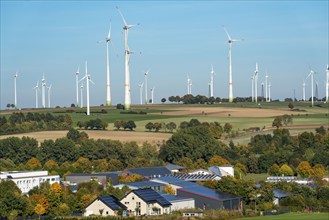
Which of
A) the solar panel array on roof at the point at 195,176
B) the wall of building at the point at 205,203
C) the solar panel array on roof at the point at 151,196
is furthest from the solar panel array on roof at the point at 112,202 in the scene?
the solar panel array on roof at the point at 195,176

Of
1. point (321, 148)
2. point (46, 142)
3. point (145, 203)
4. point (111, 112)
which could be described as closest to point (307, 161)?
point (321, 148)

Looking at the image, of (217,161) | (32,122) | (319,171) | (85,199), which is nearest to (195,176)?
(319,171)

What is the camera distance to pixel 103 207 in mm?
62344

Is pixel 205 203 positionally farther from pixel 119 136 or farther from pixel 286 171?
pixel 119 136

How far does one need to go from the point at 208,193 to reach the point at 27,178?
17.0 meters

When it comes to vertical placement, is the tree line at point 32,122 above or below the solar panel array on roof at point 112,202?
above

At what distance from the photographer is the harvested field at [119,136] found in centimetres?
11150

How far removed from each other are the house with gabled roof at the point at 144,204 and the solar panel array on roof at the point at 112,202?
0.43m

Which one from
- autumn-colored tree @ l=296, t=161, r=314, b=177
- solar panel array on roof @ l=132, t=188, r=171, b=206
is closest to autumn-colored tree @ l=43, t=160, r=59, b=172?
autumn-colored tree @ l=296, t=161, r=314, b=177

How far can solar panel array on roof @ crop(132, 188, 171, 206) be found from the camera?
2472 inches

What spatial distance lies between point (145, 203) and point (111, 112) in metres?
85.1

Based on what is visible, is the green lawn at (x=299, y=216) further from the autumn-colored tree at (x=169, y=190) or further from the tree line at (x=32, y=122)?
the tree line at (x=32, y=122)

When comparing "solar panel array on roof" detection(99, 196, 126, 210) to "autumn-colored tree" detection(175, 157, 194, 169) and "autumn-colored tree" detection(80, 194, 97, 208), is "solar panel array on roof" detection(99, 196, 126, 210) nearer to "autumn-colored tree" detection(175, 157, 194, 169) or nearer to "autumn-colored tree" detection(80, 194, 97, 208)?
"autumn-colored tree" detection(80, 194, 97, 208)

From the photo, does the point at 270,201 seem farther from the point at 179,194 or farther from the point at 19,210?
the point at 19,210
